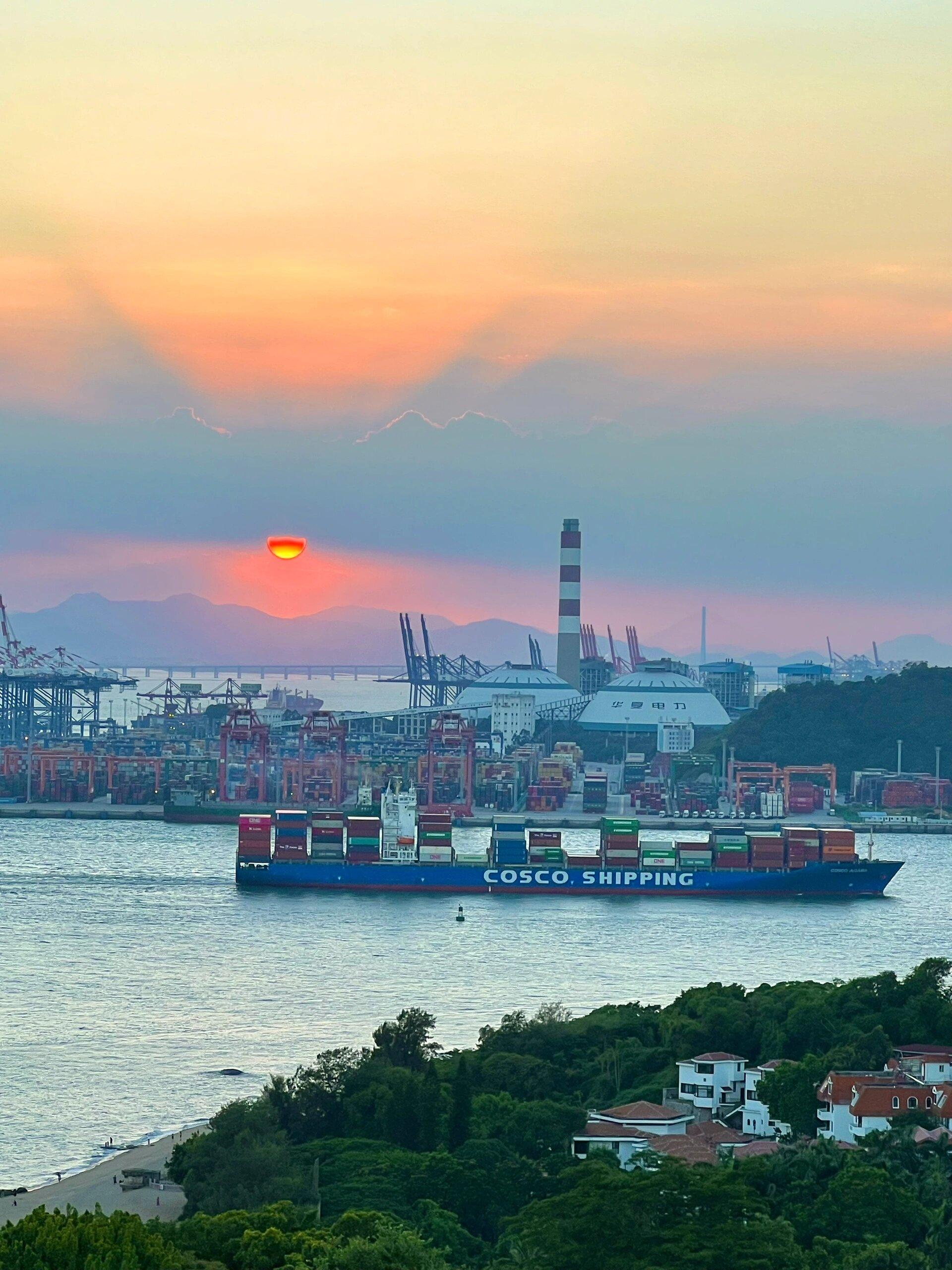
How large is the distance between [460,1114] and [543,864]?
17336 mm

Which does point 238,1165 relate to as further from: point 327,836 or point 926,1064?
point 327,836

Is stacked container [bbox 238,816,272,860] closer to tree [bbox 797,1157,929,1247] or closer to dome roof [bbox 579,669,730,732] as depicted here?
tree [bbox 797,1157,929,1247]

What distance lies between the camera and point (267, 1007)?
54.0 feet

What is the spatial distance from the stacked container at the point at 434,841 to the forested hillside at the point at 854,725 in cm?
1952

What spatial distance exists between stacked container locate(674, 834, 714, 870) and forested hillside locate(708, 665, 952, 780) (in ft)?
59.8

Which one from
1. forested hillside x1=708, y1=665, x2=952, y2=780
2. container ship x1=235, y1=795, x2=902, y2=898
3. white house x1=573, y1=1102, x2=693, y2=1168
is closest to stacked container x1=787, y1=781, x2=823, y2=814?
forested hillside x1=708, y1=665, x2=952, y2=780

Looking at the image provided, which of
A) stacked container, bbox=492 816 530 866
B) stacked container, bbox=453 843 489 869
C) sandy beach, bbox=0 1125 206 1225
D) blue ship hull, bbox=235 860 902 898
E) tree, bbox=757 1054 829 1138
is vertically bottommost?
sandy beach, bbox=0 1125 206 1225

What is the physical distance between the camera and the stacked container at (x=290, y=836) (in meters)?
28.0

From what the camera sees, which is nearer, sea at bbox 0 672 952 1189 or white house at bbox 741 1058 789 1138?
white house at bbox 741 1058 789 1138

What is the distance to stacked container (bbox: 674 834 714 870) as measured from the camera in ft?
93.3

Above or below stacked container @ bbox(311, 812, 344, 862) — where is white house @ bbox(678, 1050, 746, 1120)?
below

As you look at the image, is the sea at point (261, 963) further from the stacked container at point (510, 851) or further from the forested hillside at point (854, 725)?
the forested hillside at point (854, 725)

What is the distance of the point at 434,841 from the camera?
28625mm

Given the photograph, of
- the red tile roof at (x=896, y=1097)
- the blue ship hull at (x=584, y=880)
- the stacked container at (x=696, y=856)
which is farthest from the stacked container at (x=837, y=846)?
the red tile roof at (x=896, y=1097)
